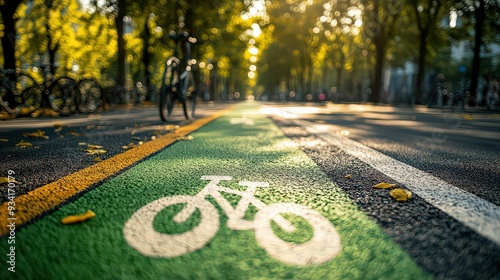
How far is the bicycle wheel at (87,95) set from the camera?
10.5m

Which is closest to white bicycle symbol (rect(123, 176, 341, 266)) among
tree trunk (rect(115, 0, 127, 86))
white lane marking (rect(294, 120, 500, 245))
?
Result: white lane marking (rect(294, 120, 500, 245))

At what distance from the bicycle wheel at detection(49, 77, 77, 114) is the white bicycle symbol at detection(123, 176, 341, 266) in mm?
9334

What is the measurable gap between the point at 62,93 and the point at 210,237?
10.1 meters

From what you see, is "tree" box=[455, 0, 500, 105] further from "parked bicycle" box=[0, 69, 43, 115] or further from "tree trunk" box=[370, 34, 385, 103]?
"parked bicycle" box=[0, 69, 43, 115]

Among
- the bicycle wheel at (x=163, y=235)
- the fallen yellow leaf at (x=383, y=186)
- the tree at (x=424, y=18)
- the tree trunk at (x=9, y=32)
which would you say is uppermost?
the tree at (x=424, y=18)

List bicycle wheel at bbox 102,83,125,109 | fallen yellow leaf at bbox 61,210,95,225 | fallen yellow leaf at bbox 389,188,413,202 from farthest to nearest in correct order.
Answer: bicycle wheel at bbox 102,83,125,109
fallen yellow leaf at bbox 389,188,413,202
fallen yellow leaf at bbox 61,210,95,225

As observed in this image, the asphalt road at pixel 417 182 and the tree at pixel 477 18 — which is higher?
the tree at pixel 477 18

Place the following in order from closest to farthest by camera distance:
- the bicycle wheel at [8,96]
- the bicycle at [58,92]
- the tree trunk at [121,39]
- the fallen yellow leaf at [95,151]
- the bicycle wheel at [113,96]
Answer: the fallen yellow leaf at [95,151], the bicycle wheel at [8,96], the bicycle at [58,92], the bicycle wheel at [113,96], the tree trunk at [121,39]

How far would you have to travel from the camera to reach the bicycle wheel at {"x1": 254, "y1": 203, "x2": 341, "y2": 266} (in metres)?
1.21

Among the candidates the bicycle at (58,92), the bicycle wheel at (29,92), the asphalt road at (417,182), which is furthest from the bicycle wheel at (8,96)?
the asphalt road at (417,182)

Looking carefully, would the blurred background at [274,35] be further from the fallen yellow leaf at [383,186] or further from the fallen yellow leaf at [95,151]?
the fallen yellow leaf at [383,186]

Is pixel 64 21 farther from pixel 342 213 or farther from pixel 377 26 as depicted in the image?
pixel 342 213

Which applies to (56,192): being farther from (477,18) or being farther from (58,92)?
(477,18)

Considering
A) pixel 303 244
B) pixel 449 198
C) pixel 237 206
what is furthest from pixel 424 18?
pixel 303 244
